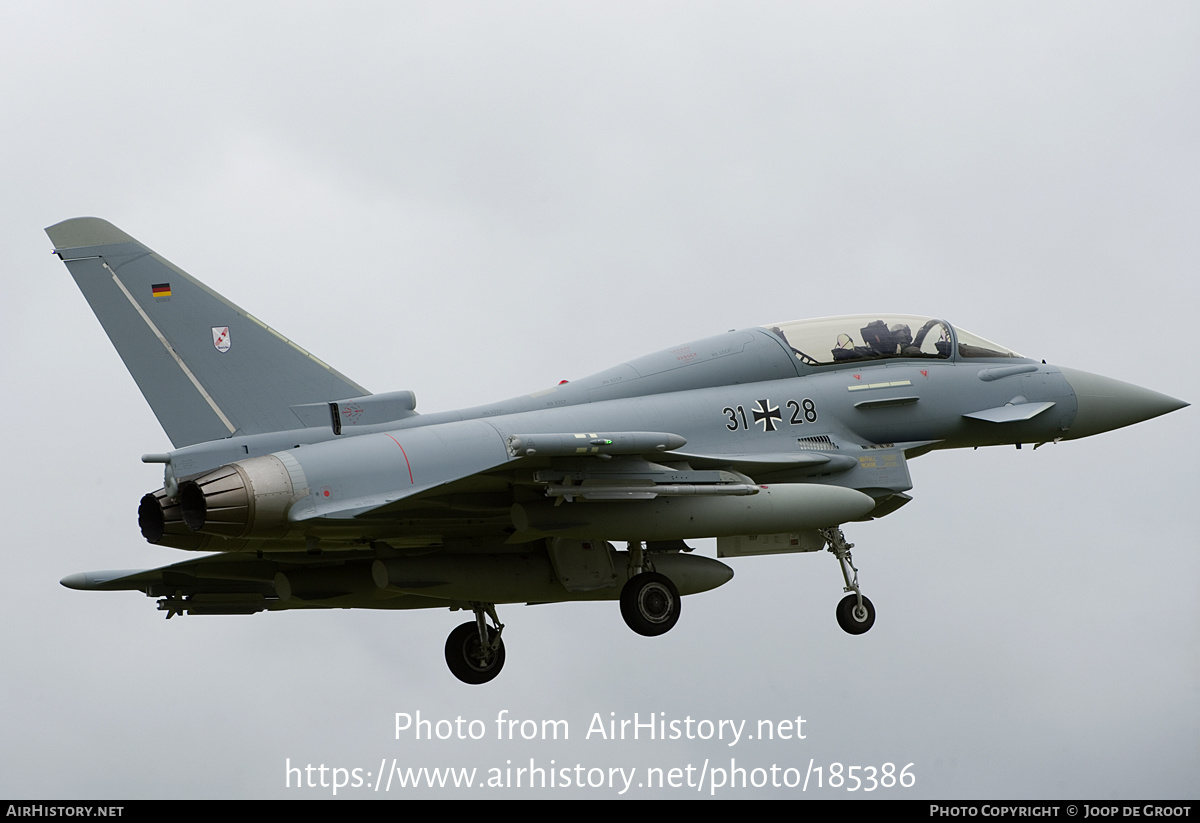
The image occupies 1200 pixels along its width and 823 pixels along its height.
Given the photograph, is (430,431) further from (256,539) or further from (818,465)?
(818,465)

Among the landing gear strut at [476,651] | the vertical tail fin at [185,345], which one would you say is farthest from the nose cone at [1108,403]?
the vertical tail fin at [185,345]

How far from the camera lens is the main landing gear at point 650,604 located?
17.5m

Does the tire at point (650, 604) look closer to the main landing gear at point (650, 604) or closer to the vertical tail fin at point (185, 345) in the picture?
the main landing gear at point (650, 604)

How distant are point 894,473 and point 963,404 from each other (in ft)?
4.50

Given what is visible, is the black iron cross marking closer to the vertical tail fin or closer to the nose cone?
the nose cone

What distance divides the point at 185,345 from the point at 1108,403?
10.9 m

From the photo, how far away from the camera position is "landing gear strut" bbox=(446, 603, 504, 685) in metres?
19.6

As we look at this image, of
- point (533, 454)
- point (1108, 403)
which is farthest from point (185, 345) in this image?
point (1108, 403)

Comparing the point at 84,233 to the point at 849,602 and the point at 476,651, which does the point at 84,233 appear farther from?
the point at 849,602

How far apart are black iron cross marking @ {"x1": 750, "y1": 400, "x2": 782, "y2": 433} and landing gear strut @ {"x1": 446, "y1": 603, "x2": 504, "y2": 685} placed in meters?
4.06

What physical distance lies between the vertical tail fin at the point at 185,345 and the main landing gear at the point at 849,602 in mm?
5984

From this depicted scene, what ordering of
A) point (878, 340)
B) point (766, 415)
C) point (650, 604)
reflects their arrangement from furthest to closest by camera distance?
1. point (878, 340)
2. point (766, 415)
3. point (650, 604)

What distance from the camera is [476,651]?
→ 1967 cm

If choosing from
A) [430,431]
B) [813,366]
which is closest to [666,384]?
[813,366]
